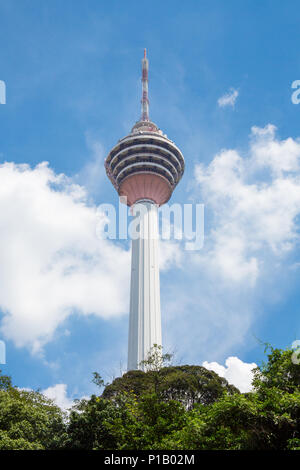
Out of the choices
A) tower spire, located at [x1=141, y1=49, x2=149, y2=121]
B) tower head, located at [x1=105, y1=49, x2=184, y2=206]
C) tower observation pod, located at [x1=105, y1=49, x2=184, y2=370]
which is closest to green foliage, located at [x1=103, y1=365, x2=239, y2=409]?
tower observation pod, located at [x1=105, y1=49, x2=184, y2=370]

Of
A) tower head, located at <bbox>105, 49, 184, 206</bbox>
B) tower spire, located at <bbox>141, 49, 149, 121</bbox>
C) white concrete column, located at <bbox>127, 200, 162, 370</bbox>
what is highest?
tower spire, located at <bbox>141, 49, 149, 121</bbox>

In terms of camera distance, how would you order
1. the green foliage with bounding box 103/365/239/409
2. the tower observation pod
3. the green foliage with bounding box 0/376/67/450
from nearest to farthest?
the green foliage with bounding box 0/376/67/450
the green foliage with bounding box 103/365/239/409
the tower observation pod

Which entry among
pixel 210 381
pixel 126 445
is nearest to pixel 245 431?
pixel 126 445

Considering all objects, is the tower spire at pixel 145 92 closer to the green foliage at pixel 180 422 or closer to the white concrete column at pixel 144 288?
the white concrete column at pixel 144 288

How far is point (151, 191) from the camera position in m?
70.5

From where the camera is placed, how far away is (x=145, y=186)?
230 ft

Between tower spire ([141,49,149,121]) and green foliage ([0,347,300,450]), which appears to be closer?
green foliage ([0,347,300,450])

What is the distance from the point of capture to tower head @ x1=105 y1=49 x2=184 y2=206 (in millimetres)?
70188

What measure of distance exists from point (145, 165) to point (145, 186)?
3.35 metres

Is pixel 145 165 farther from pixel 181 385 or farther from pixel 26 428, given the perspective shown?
pixel 26 428

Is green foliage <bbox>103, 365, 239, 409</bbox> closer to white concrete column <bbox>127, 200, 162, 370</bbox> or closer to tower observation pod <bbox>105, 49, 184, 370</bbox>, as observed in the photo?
white concrete column <bbox>127, 200, 162, 370</bbox>

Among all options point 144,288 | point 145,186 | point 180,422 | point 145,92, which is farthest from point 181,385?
point 145,92

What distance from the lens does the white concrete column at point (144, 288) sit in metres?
58.0
